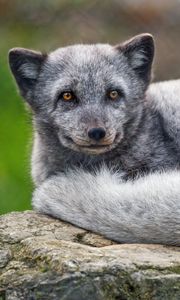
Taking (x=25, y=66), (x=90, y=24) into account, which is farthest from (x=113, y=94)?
(x=90, y=24)

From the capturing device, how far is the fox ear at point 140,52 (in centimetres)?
632

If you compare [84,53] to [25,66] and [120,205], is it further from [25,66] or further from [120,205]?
[120,205]

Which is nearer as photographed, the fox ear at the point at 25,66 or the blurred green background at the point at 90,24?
the fox ear at the point at 25,66

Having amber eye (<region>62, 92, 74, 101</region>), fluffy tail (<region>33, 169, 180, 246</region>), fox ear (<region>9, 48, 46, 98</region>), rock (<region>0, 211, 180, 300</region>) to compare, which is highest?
fox ear (<region>9, 48, 46, 98</region>)

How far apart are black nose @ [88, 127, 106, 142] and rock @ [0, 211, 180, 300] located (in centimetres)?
85

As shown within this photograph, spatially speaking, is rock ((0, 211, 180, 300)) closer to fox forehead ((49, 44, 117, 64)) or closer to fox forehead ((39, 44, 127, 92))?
fox forehead ((39, 44, 127, 92))

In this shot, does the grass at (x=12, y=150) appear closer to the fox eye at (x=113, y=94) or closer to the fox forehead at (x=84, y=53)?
the fox forehead at (x=84, y=53)

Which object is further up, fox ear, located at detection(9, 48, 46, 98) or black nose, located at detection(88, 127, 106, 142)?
fox ear, located at detection(9, 48, 46, 98)

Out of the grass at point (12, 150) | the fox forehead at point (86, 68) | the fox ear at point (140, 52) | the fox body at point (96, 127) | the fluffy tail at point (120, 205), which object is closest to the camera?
the fluffy tail at point (120, 205)

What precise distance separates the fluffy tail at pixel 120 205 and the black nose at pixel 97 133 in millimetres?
197

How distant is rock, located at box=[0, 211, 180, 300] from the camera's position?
454 cm

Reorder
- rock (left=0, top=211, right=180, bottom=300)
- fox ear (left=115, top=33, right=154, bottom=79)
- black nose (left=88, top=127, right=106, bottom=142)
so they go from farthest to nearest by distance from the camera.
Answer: fox ear (left=115, top=33, right=154, bottom=79) < black nose (left=88, top=127, right=106, bottom=142) < rock (left=0, top=211, right=180, bottom=300)

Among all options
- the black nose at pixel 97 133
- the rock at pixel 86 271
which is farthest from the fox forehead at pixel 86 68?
the rock at pixel 86 271

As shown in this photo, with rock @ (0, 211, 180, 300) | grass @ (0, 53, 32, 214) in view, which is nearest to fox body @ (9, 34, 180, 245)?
rock @ (0, 211, 180, 300)
